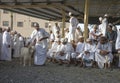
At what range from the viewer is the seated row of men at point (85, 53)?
1535 cm

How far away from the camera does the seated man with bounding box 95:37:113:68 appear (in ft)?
50.2

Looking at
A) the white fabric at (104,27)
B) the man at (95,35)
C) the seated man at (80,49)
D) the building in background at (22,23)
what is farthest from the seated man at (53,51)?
the building in background at (22,23)

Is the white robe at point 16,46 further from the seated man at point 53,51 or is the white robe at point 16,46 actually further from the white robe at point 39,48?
the white robe at point 39,48

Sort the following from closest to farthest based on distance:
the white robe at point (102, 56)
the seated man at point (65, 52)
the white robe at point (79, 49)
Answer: the white robe at point (102, 56) < the white robe at point (79, 49) < the seated man at point (65, 52)

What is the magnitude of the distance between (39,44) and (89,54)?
245 centimetres

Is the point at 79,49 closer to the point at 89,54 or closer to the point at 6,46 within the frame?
the point at 89,54

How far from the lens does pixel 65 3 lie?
60.5 feet

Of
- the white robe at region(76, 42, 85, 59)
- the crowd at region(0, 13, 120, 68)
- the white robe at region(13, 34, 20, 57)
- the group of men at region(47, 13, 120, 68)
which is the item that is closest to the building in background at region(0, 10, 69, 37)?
the white robe at region(13, 34, 20, 57)

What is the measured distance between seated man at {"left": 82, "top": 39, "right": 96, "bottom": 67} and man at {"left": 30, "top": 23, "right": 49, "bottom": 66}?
200 centimetres

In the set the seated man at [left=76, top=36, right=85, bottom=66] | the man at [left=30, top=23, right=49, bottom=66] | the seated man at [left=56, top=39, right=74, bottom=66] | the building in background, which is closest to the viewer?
the seated man at [left=76, top=36, right=85, bottom=66]

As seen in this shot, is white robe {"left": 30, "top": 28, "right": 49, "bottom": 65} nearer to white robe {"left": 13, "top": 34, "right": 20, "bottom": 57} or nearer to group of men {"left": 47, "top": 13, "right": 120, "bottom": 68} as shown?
group of men {"left": 47, "top": 13, "right": 120, "bottom": 68}

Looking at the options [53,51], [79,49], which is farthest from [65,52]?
[53,51]

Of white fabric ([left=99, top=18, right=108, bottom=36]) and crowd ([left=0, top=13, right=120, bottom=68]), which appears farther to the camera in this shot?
white fabric ([left=99, top=18, right=108, bottom=36])

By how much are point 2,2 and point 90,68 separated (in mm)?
7195
